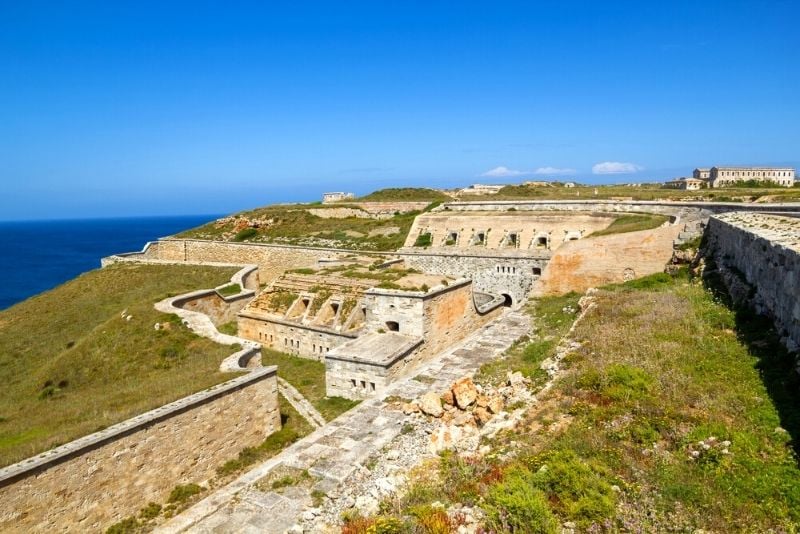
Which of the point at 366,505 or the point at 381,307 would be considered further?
the point at 381,307

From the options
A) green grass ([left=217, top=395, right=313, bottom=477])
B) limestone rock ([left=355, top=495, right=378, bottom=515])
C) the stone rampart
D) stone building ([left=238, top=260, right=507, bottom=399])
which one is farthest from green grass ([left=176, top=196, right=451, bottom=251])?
limestone rock ([left=355, top=495, right=378, bottom=515])

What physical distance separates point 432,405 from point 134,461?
614 centimetres

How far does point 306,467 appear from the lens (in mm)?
7094

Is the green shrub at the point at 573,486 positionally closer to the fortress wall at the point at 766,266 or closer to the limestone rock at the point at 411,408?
the limestone rock at the point at 411,408

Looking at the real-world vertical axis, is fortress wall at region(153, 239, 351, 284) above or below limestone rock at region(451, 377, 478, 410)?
below

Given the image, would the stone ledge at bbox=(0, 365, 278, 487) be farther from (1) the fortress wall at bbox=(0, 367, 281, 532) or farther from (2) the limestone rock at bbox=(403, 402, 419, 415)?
(2) the limestone rock at bbox=(403, 402, 419, 415)

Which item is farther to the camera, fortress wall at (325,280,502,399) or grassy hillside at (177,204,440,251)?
grassy hillside at (177,204,440,251)

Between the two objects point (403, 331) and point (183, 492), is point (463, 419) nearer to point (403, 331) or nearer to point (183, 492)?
point (183, 492)

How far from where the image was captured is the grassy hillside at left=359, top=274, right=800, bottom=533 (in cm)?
445

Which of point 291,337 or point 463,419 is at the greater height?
point 463,419

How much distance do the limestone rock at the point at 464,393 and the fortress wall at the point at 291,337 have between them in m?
8.92

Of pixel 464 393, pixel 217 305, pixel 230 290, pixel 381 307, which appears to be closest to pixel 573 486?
pixel 464 393

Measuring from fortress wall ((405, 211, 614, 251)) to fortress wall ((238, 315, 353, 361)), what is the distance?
1069 cm

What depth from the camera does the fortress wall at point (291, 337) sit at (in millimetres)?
17328
